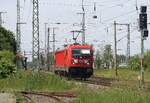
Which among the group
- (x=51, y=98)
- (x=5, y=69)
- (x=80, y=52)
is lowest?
(x=51, y=98)

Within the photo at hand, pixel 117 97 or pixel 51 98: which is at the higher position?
pixel 117 97

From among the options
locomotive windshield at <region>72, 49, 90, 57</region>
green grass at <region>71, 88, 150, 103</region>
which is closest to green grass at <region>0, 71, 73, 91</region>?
locomotive windshield at <region>72, 49, 90, 57</region>

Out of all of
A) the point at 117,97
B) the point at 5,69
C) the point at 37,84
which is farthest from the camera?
the point at 5,69

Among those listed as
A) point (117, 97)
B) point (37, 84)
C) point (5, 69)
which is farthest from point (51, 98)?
point (5, 69)

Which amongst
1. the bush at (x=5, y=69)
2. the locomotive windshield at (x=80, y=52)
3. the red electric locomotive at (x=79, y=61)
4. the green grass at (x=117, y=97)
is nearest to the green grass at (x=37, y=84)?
the bush at (x=5, y=69)

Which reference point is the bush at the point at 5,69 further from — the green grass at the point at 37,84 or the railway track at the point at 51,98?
the railway track at the point at 51,98

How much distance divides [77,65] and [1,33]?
5039 cm

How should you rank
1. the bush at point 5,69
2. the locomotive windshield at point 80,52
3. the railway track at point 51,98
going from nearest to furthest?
the railway track at point 51,98
the bush at point 5,69
the locomotive windshield at point 80,52

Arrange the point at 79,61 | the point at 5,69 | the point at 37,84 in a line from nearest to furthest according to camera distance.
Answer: the point at 37,84, the point at 5,69, the point at 79,61

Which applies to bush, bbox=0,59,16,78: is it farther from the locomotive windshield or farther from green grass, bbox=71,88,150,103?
green grass, bbox=71,88,150,103

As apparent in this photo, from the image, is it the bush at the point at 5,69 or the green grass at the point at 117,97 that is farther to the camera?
the bush at the point at 5,69

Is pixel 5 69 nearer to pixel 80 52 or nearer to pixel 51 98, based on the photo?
pixel 80 52

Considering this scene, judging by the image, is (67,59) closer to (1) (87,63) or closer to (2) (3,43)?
(1) (87,63)

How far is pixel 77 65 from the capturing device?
165ft
